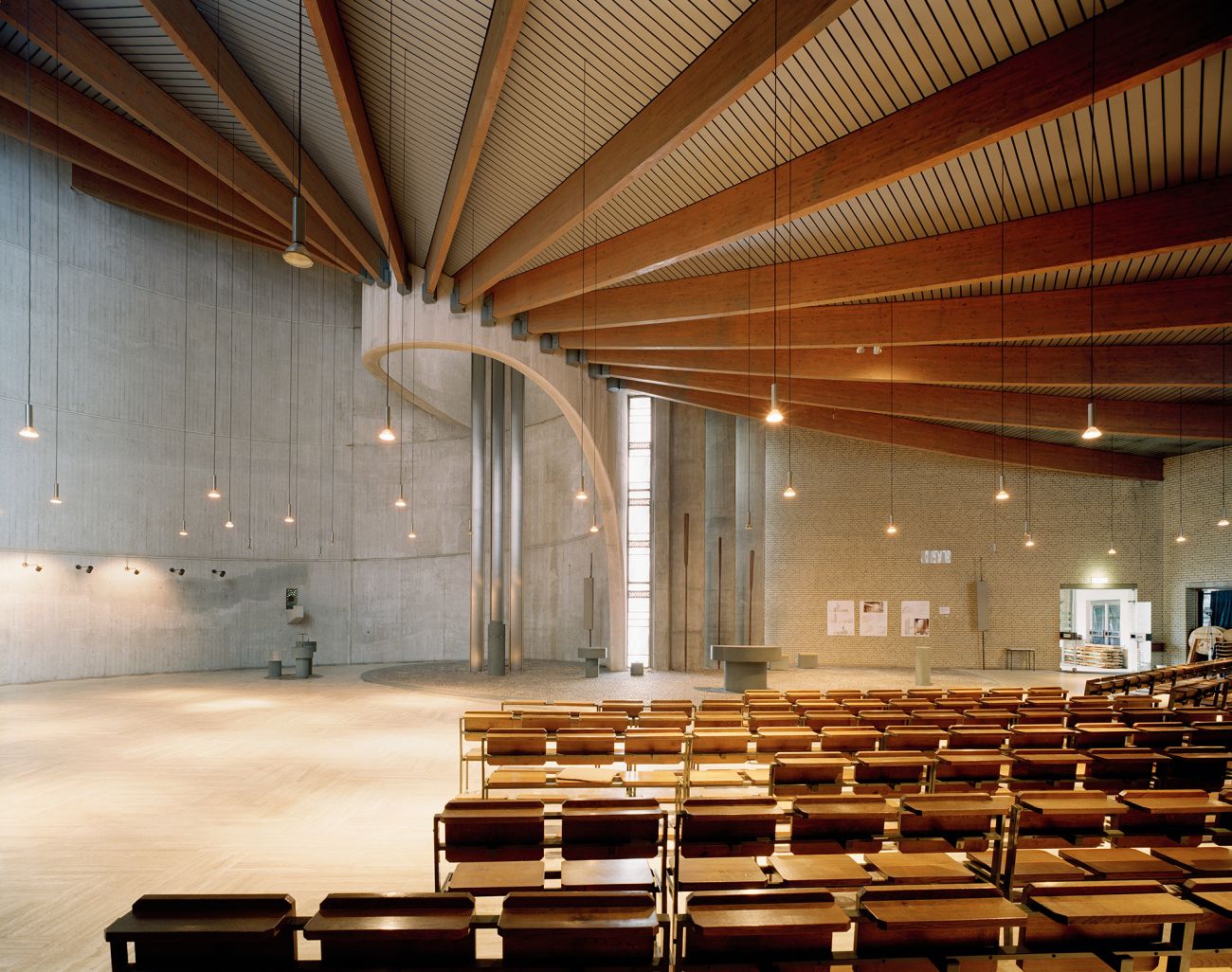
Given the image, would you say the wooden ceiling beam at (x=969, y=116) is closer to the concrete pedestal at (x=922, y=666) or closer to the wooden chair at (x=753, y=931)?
the wooden chair at (x=753, y=931)

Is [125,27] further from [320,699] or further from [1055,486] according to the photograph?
[1055,486]

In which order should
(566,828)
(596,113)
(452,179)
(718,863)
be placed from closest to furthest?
(718,863), (566,828), (596,113), (452,179)

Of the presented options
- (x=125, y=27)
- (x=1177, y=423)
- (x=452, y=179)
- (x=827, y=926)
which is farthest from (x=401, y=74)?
(x=1177, y=423)

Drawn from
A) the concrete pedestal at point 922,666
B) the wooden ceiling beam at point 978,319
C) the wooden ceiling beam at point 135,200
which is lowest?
the concrete pedestal at point 922,666

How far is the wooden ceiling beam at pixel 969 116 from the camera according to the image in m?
5.28

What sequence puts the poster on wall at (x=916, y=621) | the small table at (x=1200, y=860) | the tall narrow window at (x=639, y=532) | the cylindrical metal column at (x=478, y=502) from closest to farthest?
the small table at (x=1200, y=860) < the cylindrical metal column at (x=478, y=502) < the poster on wall at (x=916, y=621) < the tall narrow window at (x=639, y=532)

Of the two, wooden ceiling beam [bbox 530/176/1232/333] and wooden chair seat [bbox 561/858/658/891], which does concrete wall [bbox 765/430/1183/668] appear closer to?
wooden ceiling beam [bbox 530/176/1232/333]

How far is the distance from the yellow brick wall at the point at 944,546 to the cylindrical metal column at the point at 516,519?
6661mm

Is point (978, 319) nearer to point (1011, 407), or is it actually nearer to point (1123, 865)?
point (1011, 407)

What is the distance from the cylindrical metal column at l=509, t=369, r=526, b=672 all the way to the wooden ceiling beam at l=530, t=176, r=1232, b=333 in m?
8.58

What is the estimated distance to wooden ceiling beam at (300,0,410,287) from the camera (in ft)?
21.2

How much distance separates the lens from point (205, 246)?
19.7 meters

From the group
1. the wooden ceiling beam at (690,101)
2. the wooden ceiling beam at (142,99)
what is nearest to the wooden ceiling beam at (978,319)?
the wooden ceiling beam at (690,101)

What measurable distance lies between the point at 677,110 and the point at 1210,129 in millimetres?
4670
